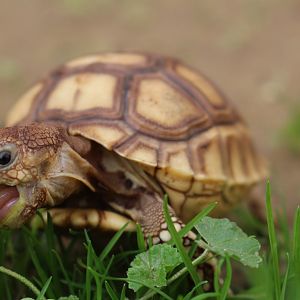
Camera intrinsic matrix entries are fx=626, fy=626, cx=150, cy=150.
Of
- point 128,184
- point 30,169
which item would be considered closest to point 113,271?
point 128,184

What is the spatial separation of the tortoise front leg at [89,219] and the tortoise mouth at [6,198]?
0.34 meters

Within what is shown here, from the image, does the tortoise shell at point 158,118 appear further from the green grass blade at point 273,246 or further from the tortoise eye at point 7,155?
the green grass blade at point 273,246

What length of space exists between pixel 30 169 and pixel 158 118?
0.69m

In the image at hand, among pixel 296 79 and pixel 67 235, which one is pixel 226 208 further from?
pixel 296 79

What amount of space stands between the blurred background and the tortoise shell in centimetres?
111

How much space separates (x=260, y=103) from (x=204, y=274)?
2.52 meters

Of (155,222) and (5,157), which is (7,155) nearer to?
(5,157)

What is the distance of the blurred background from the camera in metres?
4.45

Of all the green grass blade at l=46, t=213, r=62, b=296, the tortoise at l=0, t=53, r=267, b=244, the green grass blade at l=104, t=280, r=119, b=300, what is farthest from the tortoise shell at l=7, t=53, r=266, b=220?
the green grass blade at l=104, t=280, r=119, b=300

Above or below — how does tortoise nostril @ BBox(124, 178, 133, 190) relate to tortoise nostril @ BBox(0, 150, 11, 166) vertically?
below

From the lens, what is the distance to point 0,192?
6.56 ft

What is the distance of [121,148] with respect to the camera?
92.8 inches

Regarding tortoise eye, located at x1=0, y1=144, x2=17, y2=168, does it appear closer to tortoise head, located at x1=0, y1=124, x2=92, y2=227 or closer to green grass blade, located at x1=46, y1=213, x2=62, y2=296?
tortoise head, located at x1=0, y1=124, x2=92, y2=227

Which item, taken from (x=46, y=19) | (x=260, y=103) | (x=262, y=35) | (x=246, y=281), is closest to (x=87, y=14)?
(x=46, y=19)
